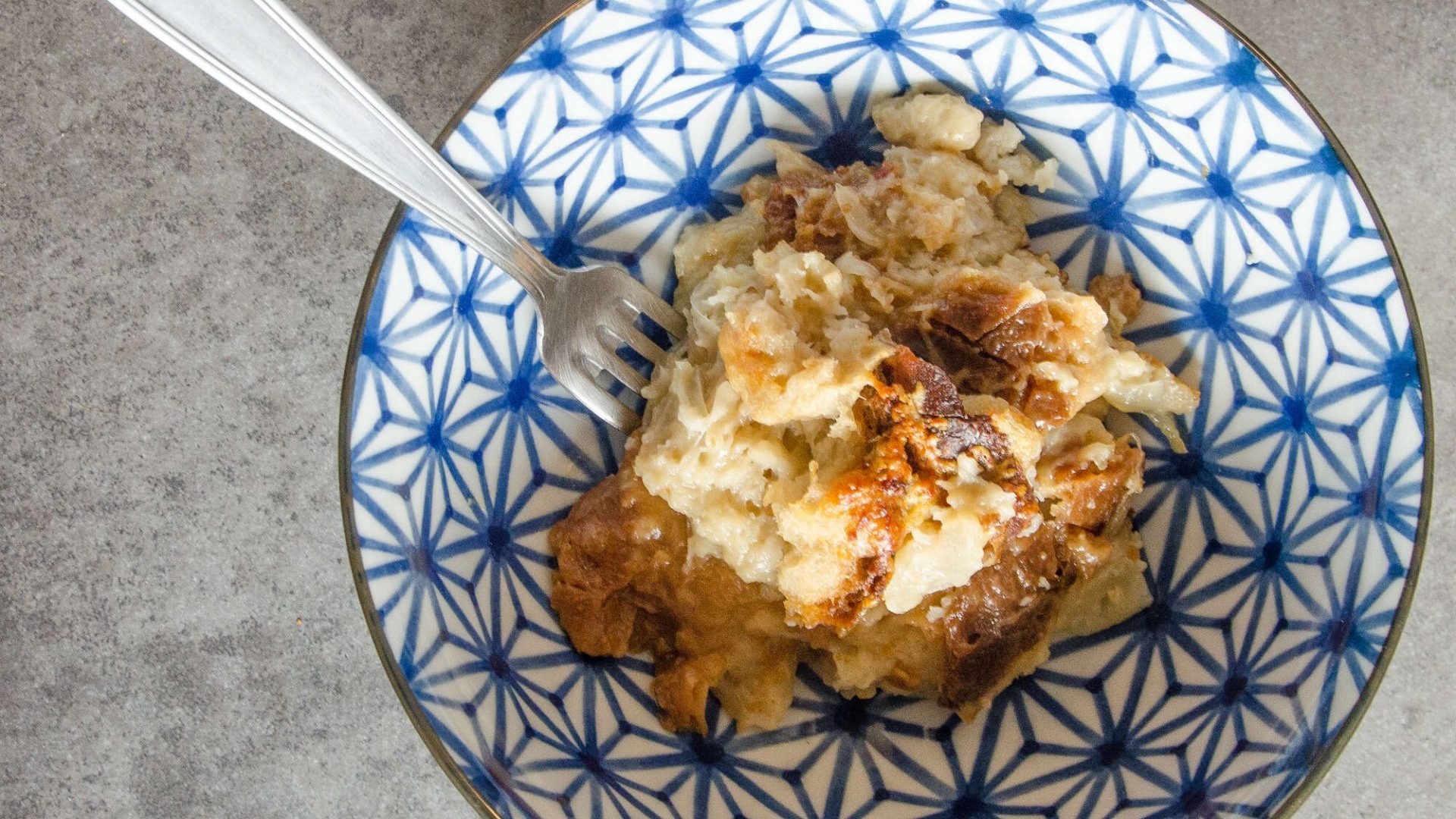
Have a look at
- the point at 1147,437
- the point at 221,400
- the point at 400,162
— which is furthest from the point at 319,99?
the point at 1147,437

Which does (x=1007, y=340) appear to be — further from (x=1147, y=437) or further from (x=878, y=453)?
(x=1147, y=437)

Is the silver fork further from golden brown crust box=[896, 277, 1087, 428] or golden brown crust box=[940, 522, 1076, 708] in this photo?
golden brown crust box=[940, 522, 1076, 708]

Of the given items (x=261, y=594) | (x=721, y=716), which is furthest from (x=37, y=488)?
(x=721, y=716)

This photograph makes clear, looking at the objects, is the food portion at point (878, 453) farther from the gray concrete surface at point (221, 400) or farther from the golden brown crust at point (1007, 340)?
the gray concrete surface at point (221, 400)

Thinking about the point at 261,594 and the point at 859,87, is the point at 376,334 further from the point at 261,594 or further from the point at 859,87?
the point at 859,87

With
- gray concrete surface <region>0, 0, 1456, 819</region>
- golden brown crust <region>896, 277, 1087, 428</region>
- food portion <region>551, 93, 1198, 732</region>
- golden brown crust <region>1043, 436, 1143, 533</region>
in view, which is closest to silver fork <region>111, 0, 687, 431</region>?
food portion <region>551, 93, 1198, 732</region>

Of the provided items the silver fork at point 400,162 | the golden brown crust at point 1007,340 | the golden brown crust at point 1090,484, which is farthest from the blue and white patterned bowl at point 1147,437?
the golden brown crust at point 1007,340
